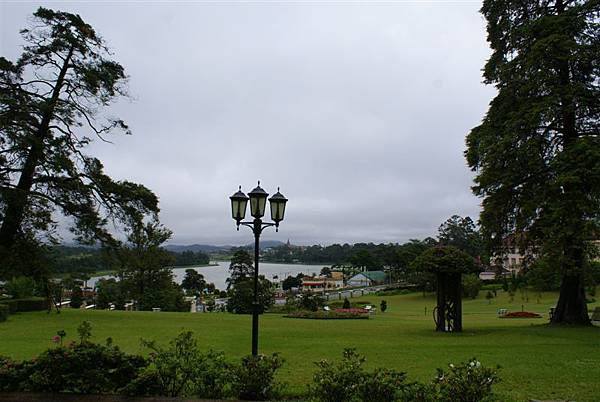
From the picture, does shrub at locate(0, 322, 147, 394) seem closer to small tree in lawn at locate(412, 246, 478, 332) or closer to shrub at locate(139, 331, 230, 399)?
shrub at locate(139, 331, 230, 399)

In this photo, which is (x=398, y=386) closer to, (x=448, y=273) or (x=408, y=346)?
(x=408, y=346)

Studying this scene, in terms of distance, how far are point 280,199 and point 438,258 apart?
7.93 m

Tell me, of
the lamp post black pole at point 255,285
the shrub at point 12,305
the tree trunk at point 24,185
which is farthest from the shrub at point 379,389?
the shrub at point 12,305

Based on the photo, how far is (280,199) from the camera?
8.48m

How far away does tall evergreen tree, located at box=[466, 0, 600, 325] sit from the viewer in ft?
42.9

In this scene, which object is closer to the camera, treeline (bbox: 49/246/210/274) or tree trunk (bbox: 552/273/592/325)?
tree trunk (bbox: 552/273/592/325)

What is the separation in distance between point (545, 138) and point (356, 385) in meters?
13.2

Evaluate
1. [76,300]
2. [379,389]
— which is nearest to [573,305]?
[379,389]

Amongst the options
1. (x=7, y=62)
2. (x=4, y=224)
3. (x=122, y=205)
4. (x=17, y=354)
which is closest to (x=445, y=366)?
(x=17, y=354)

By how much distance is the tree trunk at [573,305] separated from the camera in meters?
15.6

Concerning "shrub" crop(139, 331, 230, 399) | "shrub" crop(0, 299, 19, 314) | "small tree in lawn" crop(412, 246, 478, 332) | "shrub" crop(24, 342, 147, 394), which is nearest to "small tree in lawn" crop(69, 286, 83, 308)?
"shrub" crop(0, 299, 19, 314)

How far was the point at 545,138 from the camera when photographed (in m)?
15.1

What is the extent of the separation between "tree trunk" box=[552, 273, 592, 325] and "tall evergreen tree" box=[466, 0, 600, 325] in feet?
0.10

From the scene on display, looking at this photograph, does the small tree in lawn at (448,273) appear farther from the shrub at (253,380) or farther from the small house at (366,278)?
the small house at (366,278)
